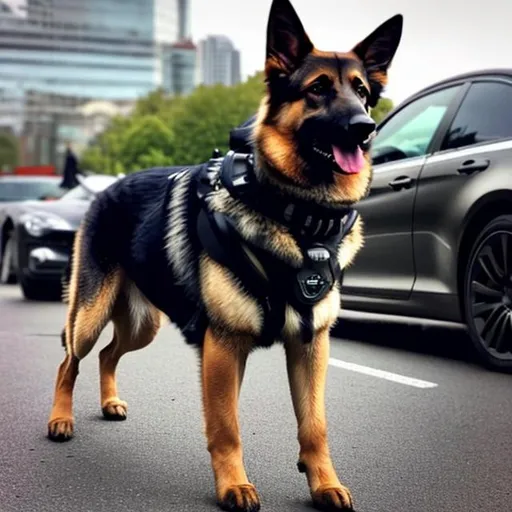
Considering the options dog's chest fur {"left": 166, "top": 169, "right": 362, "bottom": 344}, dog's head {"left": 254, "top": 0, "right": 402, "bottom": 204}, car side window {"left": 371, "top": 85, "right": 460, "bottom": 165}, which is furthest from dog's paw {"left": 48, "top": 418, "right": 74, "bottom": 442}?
car side window {"left": 371, "top": 85, "right": 460, "bottom": 165}

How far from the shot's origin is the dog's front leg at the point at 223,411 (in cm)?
354

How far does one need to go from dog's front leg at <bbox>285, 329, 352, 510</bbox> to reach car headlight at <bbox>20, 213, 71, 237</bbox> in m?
8.27

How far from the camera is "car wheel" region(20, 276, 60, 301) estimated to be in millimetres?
11914

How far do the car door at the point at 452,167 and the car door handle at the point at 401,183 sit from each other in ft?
0.42

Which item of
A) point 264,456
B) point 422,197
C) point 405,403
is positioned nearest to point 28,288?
point 422,197

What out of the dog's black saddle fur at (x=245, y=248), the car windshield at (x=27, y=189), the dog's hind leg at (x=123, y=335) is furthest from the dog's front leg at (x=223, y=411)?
the car windshield at (x=27, y=189)

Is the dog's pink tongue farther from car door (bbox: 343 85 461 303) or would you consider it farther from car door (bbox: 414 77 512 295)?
car door (bbox: 343 85 461 303)

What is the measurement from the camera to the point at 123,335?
5145 millimetres

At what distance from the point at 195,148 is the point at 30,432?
76.5 meters

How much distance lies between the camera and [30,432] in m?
4.80

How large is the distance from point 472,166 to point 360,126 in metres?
3.23

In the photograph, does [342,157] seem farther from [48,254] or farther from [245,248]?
[48,254]

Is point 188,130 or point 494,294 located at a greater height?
point 188,130

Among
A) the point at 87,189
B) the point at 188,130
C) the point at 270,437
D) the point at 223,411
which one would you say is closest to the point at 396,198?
the point at 270,437
